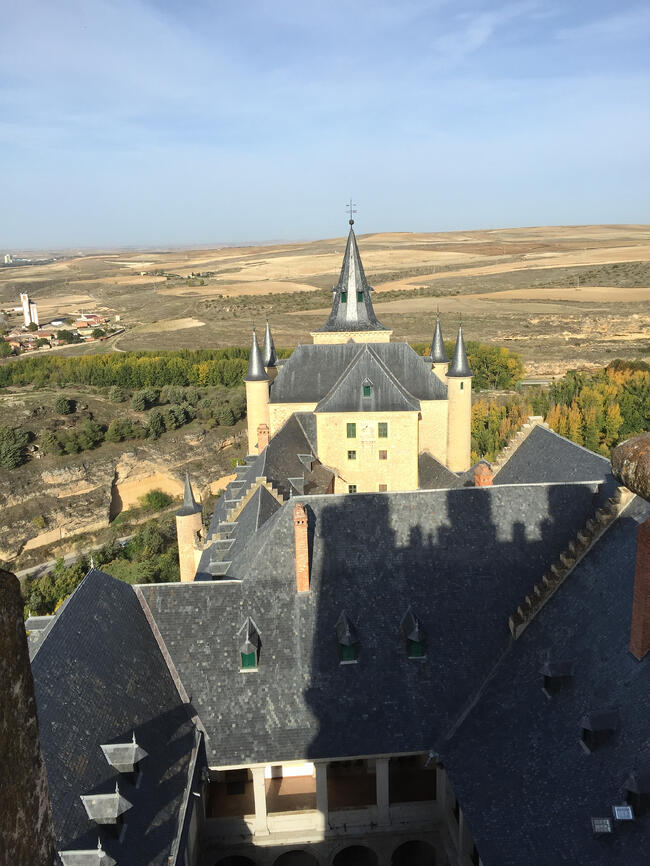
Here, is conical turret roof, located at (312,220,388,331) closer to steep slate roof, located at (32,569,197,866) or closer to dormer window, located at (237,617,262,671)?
dormer window, located at (237,617,262,671)

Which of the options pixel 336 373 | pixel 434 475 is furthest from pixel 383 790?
pixel 336 373

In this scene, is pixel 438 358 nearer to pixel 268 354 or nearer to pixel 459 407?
pixel 459 407

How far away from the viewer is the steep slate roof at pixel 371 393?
35812 mm

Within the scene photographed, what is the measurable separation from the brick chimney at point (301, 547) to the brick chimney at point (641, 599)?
9.26m

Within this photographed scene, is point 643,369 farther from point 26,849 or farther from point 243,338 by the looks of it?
point 26,849

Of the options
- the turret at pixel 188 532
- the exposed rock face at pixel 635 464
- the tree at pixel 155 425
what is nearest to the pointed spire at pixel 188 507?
the turret at pixel 188 532

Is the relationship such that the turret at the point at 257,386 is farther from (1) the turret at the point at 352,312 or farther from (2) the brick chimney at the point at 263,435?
(1) the turret at the point at 352,312

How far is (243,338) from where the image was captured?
129m

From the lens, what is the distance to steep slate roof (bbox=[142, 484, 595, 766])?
63.7ft

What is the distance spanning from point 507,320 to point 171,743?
124 m

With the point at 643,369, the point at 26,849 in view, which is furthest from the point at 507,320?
the point at 26,849

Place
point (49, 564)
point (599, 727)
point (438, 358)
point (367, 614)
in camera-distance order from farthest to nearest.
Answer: point (49, 564), point (438, 358), point (367, 614), point (599, 727)

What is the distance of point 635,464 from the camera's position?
8273 mm

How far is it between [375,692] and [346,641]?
1.70 m
